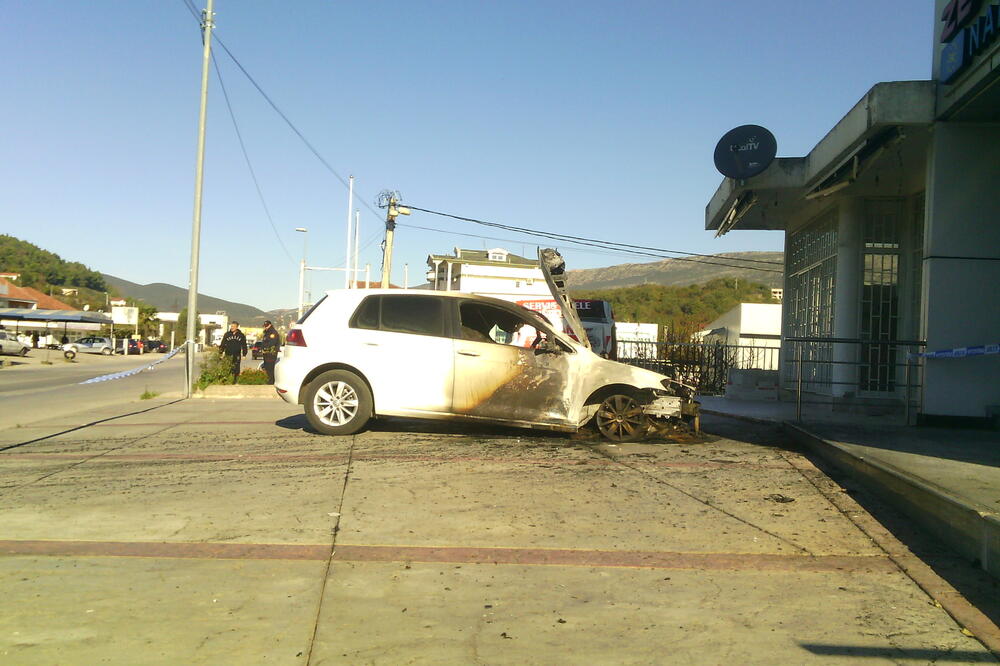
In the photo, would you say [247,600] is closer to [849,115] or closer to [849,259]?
[849,115]

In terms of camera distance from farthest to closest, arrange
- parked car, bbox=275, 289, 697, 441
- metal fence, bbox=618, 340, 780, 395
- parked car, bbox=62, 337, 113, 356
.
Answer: parked car, bbox=62, 337, 113, 356 → metal fence, bbox=618, 340, 780, 395 → parked car, bbox=275, 289, 697, 441

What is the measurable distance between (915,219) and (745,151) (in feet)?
10.4

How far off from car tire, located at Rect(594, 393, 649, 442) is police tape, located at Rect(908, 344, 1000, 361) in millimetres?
3740

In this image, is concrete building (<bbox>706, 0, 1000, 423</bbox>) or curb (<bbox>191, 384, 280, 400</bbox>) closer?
concrete building (<bbox>706, 0, 1000, 423</bbox>)

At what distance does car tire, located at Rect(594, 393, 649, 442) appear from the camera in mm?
9695

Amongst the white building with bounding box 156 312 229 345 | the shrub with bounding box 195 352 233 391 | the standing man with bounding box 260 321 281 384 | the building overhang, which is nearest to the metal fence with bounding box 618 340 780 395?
the building overhang

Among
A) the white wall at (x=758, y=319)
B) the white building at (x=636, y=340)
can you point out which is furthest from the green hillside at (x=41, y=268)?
the white wall at (x=758, y=319)

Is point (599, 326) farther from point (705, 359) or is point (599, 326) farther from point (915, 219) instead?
point (915, 219)

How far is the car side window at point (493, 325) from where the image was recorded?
9789 mm

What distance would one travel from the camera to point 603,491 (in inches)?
278

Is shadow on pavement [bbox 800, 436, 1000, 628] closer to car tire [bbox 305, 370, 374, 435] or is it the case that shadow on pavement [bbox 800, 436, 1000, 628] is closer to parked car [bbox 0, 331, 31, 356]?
car tire [bbox 305, 370, 374, 435]

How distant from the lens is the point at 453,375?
9586mm

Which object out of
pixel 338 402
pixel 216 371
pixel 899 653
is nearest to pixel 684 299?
pixel 216 371

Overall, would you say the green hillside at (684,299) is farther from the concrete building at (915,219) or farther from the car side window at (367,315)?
the car side window at (367,315)
